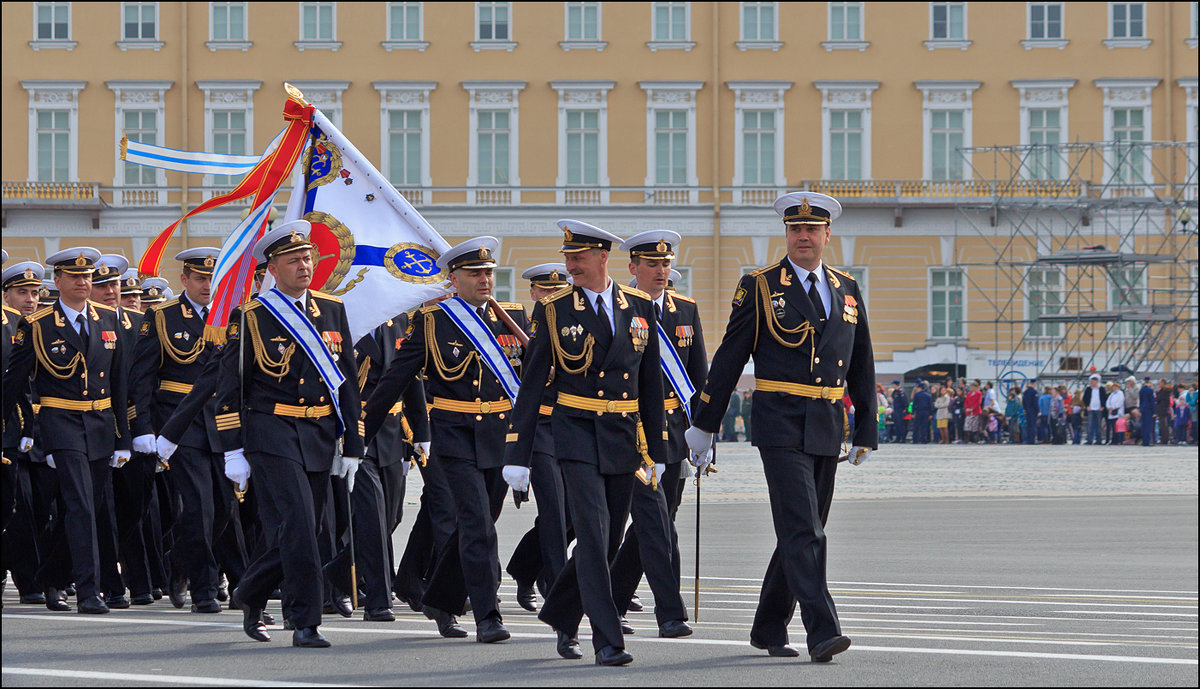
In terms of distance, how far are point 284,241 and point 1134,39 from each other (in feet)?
136

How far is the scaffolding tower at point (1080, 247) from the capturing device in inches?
1748

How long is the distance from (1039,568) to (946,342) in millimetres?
34743

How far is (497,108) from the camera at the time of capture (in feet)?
158

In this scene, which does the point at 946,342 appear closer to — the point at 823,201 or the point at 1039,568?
the point at 1039,568

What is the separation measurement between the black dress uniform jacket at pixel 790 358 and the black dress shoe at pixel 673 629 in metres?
1.06

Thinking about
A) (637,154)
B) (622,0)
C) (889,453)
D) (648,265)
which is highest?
(622,0)

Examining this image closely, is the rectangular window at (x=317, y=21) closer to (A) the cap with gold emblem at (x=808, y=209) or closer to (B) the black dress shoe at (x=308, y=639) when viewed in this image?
(B) the black dress shoe at (x=308, y=639)

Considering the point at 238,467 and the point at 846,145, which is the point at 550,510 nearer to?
the point at 238,467

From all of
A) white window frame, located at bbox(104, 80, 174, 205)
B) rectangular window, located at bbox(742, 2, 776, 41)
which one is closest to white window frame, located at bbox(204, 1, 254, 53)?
white window frame, located at bbox(104, 80, 174, 205)

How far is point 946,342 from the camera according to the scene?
47375mm

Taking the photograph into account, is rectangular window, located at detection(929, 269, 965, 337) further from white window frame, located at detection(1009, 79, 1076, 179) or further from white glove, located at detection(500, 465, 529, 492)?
white glove, located at detection(500, 465, 529, 492)

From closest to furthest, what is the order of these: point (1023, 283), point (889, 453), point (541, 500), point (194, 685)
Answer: point (194, 685)
point (541, 500)
point (889, 453)
point (1023, 283)

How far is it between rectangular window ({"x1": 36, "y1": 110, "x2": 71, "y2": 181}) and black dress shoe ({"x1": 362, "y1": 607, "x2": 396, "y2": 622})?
40.3m

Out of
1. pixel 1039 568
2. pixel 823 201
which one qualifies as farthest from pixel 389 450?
pixel 1039 568
